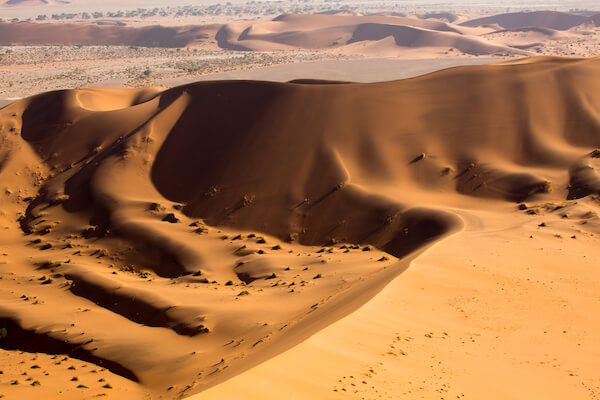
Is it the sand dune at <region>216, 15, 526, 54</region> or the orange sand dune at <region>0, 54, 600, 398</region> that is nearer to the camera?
the orange sand dune at <region>0, 54, 600, 398</region>

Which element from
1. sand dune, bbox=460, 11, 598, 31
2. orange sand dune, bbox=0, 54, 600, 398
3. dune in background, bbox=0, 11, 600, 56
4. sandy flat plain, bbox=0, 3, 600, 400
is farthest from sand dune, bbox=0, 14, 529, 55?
orange sand dune, bbox=0, 54, 600, 398

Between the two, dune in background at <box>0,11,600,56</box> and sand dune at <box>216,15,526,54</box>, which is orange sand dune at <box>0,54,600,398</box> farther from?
sand dune at <box>216,15,526,54</box>

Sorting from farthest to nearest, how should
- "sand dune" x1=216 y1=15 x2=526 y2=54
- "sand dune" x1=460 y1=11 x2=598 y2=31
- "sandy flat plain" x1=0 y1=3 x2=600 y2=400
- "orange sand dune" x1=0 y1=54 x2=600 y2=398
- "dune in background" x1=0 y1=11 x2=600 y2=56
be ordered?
1. "sand dune" x1=460 y1=11 x2=598 y2=31
2. "dune in background" x1=0 y1=11 x2=600 y2=56
3. "sand dune" x1=216 y1=15 x2=526 y2=54
4. "orange sand dune" x1=0 y1=54 x2=600 y2=398
5. "sandy flat plain" x1=0 y1=3 x2=600 y2=400

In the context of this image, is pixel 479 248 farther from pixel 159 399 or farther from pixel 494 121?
pixel 494 121

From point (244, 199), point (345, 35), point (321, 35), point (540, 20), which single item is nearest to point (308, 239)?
point (244, 199)

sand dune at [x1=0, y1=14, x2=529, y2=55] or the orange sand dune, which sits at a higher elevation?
sand dune at [x1=0, y1=14, x2=529, y2=55]

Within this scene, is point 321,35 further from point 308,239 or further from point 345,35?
point 308,239

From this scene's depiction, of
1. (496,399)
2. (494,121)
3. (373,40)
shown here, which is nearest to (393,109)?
(494,121)
